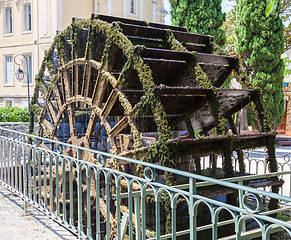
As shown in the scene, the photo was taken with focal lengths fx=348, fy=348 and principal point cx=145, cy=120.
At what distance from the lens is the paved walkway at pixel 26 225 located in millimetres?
3414

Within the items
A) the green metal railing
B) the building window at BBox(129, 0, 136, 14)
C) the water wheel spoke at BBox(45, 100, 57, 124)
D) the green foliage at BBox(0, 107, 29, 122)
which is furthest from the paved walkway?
the building window at BBox(129, 0, 136, 14)

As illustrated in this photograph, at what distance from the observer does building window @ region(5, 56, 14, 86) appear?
2091 centimetres

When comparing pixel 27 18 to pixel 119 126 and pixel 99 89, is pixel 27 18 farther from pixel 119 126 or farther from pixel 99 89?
pixel 119 126

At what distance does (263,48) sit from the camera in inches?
523

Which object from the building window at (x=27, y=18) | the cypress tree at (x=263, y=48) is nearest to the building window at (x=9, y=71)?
the building window at (x=27, y=18)

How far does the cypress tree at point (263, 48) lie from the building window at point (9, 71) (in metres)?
13.6

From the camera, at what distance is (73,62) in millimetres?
6359

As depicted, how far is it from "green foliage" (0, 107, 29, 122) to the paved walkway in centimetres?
957

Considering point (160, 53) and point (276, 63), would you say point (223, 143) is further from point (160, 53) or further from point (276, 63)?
point (276, 63)

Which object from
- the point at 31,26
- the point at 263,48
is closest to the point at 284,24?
the point at 263,48

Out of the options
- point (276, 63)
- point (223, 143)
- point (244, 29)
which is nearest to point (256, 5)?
point (244, 29)

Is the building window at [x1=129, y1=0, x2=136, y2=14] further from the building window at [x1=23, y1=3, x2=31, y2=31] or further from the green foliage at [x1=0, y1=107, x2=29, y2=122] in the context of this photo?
the green foliage at [x1=0, y1=107, x2=29, y2=122]

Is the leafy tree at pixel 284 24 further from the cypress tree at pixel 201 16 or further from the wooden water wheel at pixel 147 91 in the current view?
the wooden water wheel at pixel 147 91

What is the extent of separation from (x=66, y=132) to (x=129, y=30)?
2.67 m
